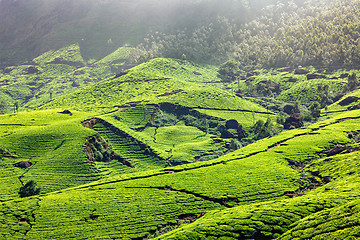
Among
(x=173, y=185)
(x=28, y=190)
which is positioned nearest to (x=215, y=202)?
(x=173, y=185)

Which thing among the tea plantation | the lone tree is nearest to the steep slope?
the tea plantation

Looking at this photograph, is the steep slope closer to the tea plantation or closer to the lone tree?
the tea plantation

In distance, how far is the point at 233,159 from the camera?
382ft

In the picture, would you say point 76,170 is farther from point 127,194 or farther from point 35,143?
point 127,194

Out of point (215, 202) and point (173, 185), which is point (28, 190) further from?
point (215, 202)

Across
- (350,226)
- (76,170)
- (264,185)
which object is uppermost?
(350,226)

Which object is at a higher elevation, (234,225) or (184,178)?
(234,225)

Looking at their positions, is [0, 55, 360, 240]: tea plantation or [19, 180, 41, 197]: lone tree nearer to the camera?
[0, 55, 360, 240]: tea plantation

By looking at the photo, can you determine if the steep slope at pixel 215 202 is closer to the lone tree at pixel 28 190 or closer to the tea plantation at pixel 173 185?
the tea plantation at pixel 173 185

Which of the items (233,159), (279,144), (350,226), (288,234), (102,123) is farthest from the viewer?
(102,123)

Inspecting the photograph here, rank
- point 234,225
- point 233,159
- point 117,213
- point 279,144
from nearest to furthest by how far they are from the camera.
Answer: point 234,225 < point 117,213 < point 233,159 < point 279,144

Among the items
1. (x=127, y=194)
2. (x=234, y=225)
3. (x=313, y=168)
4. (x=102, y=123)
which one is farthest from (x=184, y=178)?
(x=102, y=123)

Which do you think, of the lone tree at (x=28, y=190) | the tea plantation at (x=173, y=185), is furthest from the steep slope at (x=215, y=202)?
the lone tree at (x=28, y=190)

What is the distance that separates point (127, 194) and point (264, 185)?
45.5 meters
